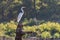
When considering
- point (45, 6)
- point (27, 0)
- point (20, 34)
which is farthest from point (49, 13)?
point (20, 34)

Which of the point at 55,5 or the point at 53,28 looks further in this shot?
the point at 55,5

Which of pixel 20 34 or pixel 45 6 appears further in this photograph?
pixel 45 6

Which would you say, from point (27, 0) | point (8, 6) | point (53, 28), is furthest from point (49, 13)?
point (53, 28)

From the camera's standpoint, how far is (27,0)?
542 inches

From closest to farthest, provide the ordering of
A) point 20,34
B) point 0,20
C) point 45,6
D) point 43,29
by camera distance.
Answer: point 20,34, point 43,29, point 0,20, point 45,6

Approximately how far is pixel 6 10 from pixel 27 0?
1.39 meters

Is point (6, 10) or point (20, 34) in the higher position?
point (20, 34)

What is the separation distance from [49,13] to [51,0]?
784mm

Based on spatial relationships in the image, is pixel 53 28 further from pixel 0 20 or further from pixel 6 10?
pixel 6 10

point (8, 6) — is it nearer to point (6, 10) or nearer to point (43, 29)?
point (6, 10)

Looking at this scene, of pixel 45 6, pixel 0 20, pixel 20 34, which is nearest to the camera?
pixel 20 34

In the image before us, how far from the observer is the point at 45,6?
13312 millimetres

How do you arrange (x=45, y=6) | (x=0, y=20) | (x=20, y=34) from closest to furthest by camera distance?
(x=20, y=34) → (x=0, y=20) → (x=45, y=6)

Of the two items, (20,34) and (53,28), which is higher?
(20,34)
